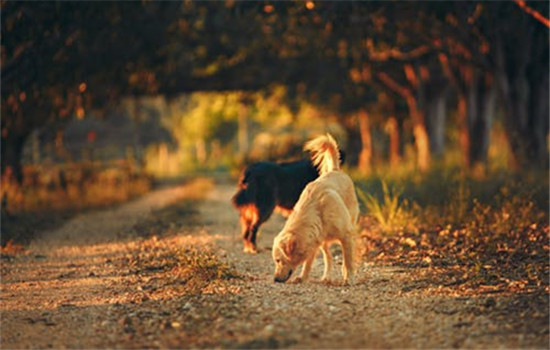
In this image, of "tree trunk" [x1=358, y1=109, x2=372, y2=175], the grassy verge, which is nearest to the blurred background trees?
"tree trunk" [x1=358, y1=109, x2=372, y2=175]

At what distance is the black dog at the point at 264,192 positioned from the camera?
1202 cm

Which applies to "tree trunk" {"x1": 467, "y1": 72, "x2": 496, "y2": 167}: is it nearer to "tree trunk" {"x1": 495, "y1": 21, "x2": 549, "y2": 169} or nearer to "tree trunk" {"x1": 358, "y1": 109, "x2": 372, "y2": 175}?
"tree trunk" {"x1": 495, "y1": 21, "x2": 549, "y2": 169}

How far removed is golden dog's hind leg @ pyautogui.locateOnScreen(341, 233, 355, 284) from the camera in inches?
339

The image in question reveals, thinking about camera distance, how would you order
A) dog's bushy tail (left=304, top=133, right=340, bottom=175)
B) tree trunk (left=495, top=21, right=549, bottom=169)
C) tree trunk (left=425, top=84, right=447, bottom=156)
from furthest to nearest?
1. tree trunk (left=425, top=84, right=447, bottom=156)
2. tree trunk (left=495, top=21, right=549, bottom=169)
3. dog's bushy tail (left=304, top=133, right=340, bottom=175)

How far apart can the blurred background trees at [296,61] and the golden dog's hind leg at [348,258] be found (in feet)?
21.9

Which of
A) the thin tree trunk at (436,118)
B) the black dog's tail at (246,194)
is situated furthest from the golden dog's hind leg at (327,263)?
the thin tree trunk at (436,118)

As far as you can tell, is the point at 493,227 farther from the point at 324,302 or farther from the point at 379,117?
the point at 379,117

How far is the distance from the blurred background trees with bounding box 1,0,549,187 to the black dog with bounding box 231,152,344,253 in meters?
4.19

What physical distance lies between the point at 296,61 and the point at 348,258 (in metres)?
17.5

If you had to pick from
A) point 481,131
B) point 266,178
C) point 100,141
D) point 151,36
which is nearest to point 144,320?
point 266,178

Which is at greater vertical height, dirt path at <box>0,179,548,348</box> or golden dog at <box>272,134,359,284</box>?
golden dog at <box>272,134,359,284</box>

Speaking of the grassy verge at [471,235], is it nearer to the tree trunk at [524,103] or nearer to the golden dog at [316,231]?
the golden dog at [316,231]

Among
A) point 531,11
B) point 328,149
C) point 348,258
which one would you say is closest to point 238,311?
point 348,258

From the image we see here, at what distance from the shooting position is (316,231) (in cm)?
834
